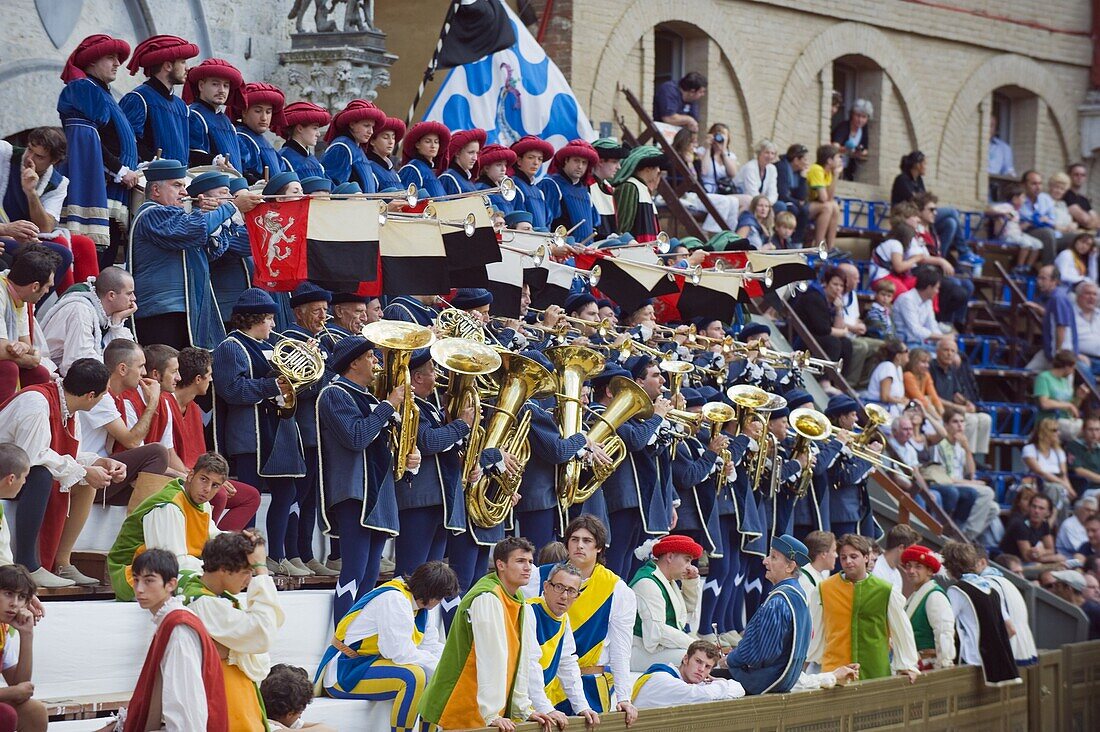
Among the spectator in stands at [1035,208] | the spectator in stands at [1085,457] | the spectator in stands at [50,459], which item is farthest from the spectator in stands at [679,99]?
the spectator in stands at [50,459]

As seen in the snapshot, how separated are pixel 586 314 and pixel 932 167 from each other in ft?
42.4

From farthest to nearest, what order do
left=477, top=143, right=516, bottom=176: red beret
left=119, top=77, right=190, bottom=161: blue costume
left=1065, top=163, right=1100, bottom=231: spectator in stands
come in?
left=1065, top=163, right=1100, bottom=231: spectator in stands
left=477, top=143, right=516, bottom=176: red beret
left=119, top=77, right=190, bottom=161: blue costume

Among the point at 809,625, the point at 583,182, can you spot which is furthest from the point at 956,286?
the point at 809,625

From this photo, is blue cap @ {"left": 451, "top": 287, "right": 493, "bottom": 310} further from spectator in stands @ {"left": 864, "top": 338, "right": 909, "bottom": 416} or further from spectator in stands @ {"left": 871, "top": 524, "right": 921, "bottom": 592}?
spectator in stands @ {"left": 864, "top": 338, "right": 909, "bottom": 416}

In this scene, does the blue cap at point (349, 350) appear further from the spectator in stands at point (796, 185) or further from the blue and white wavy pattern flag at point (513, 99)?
the spectator in stands at point (796, 185)

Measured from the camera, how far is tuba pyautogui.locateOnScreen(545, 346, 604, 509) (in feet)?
39.2

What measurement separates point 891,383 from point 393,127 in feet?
21.0

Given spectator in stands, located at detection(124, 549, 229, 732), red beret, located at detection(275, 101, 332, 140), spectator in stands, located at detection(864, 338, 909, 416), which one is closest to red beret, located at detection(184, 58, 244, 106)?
red beret, located at detection(275, 101, 332, 140)

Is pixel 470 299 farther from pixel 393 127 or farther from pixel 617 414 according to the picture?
pixel 393 127

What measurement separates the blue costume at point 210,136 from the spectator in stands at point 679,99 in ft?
29.4

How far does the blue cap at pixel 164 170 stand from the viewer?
10.8 meters

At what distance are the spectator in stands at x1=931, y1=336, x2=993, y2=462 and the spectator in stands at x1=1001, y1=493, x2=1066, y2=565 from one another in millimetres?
1123

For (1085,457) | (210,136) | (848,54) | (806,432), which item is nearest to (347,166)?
(210,136)

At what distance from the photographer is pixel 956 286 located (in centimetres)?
2045
